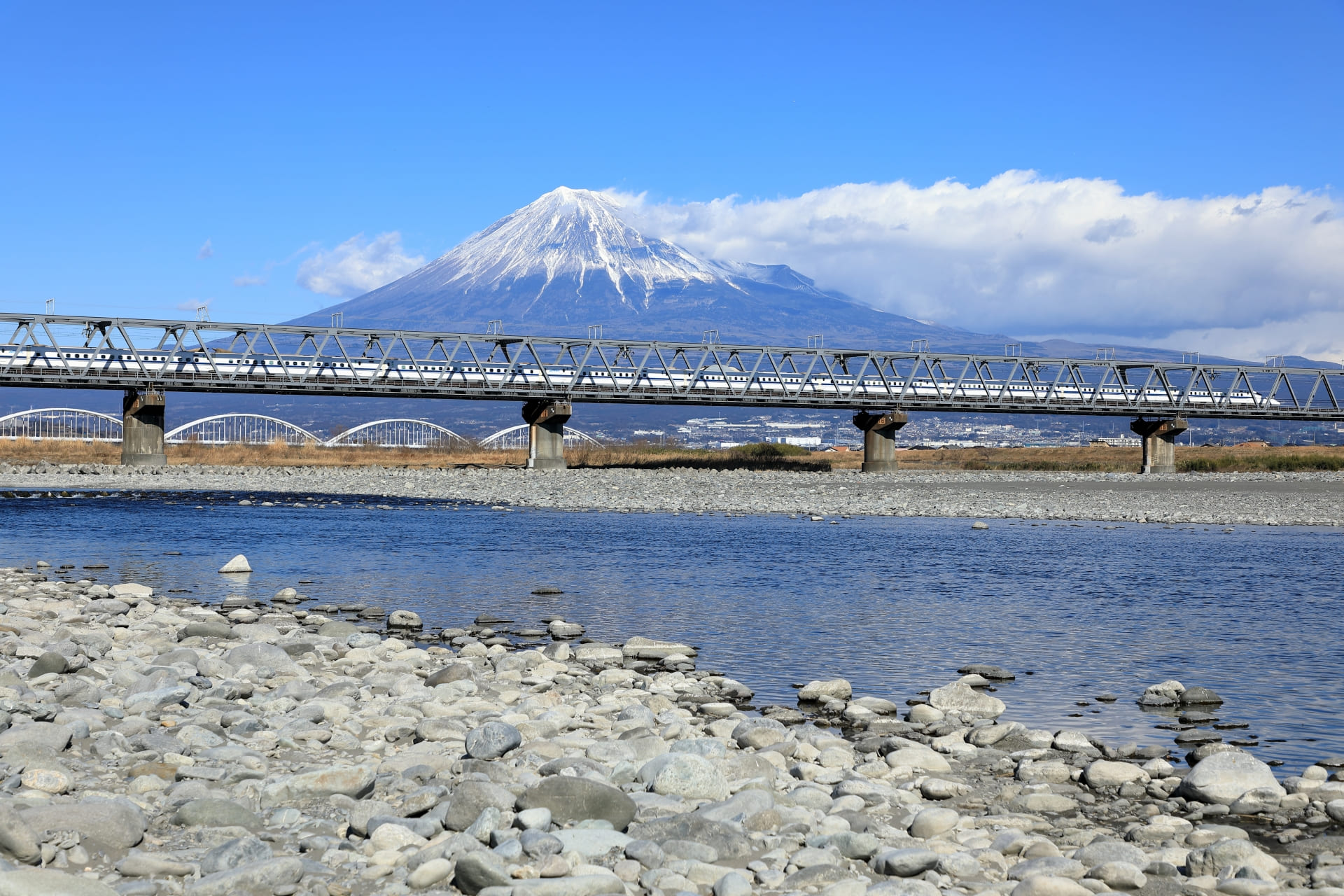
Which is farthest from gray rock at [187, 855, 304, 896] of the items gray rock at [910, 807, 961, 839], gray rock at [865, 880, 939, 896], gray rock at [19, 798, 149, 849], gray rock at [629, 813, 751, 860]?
gray rock at [910, 807, 961, 839]

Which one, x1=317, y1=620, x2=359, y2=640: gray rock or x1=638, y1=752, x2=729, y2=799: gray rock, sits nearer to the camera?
x1=638, y1=752, x2=729, y2=799: gray rock

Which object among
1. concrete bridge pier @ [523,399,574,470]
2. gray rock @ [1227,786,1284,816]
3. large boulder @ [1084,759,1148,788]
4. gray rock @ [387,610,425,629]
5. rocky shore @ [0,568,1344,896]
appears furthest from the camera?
concrete bridge pier @ [523,399,574,470]

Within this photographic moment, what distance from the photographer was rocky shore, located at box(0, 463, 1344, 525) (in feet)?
153

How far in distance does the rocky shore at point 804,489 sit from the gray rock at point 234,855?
38.3 metres

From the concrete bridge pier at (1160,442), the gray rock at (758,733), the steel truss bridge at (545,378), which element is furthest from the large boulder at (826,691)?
the concrete bridge pier at (1160,442)

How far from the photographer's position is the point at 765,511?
151 ft

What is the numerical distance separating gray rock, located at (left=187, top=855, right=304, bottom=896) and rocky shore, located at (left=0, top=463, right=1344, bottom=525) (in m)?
38.5

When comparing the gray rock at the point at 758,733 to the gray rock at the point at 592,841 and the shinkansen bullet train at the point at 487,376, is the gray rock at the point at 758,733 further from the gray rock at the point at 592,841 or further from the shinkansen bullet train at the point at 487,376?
the shinkansen bullet train at the point at 487,376

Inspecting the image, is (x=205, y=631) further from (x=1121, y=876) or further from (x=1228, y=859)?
(x=1228, y=859)

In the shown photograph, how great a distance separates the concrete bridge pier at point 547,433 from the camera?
79.6 meters

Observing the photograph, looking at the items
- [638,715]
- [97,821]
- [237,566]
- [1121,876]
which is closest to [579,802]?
[638,715]

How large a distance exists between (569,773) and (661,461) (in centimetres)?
8329

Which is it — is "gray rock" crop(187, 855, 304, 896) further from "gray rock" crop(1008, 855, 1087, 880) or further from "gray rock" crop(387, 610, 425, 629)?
"gray rock" crop(387, 610, 425, 629)

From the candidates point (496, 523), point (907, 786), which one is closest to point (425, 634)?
point (907, 786)
